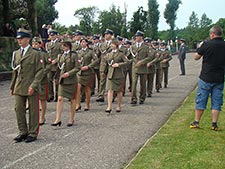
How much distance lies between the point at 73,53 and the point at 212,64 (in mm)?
3114

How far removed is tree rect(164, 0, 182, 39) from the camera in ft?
247

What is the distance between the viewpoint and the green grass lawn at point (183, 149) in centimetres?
619

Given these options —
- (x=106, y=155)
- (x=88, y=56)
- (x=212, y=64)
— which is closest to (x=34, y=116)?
(x=106, y=155)

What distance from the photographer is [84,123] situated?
385 inches

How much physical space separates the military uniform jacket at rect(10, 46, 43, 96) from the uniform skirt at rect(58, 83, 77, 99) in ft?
4.91

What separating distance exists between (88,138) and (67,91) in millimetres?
1551

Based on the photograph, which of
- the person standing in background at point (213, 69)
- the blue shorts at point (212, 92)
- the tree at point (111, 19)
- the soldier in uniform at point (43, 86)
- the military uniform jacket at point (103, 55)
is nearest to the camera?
the person standing in background at point (213, 69)

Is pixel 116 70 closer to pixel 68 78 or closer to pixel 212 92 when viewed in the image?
pixel 68 78

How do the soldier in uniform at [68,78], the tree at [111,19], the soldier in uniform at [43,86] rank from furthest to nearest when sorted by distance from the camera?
the tree at [111,19], the soldier in uniform at [43,86], the soldier in uniform at [68,78]

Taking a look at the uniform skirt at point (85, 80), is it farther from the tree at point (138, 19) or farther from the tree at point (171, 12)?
the tree at point (171, 12)

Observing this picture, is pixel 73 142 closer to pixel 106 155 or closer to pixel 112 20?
pixel 106 155

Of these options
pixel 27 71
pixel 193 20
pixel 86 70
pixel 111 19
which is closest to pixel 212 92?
pixel 27 71

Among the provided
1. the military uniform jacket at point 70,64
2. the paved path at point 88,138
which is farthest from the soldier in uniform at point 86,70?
the military uniform jacket at point 70,64

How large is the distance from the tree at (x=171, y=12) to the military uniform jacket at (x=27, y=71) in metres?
68.1
